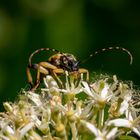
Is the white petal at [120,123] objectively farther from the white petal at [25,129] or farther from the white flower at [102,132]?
the white petal at [25,129]

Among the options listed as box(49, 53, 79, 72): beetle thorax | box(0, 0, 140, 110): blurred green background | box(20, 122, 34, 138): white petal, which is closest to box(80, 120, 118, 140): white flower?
box(20, 122, 34, 138): white petal

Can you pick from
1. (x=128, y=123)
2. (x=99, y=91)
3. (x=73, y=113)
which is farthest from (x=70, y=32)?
(x=128, y=123)

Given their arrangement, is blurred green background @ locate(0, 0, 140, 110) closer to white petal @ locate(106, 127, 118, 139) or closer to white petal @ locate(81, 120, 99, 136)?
white petal @ locate(81, 120, 99, 136)

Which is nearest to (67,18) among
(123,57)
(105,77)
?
(123,57)

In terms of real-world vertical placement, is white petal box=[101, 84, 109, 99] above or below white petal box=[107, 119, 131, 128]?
above

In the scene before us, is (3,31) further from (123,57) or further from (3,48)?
(123,57)
